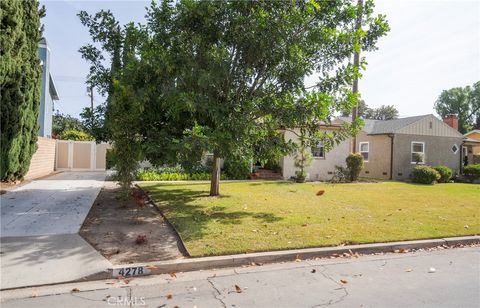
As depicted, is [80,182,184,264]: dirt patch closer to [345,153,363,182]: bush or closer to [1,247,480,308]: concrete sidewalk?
[1,247,480,308]: concrete sidewalk

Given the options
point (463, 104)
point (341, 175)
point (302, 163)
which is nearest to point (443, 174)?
point (341, 175)

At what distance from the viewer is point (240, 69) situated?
379 inches

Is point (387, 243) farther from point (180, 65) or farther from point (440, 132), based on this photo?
point (440, 132)

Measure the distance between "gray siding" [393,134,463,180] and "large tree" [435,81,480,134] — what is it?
143 ft

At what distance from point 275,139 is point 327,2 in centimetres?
398

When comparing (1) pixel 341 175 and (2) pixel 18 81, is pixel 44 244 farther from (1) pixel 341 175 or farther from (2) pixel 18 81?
(1) pixel 341 175

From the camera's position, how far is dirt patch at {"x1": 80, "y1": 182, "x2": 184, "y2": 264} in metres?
5.46

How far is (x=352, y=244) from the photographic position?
6.29 metres

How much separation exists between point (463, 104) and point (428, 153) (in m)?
51.3

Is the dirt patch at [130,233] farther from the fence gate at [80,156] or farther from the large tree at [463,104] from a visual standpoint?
the large tree at [463,104]

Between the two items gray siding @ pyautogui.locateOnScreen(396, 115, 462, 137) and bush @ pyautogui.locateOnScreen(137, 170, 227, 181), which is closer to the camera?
bush @ pyautogui.locateOnScreen(137, 170, 227, 181)

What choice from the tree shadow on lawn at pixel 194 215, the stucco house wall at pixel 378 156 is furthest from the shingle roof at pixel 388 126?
the tree shadow on lawn at pixel 194 215

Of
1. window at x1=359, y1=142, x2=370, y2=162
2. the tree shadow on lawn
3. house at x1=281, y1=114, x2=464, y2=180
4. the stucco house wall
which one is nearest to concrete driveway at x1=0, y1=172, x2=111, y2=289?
the tree shadow on lawn

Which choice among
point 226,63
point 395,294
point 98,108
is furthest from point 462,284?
point 98,108
